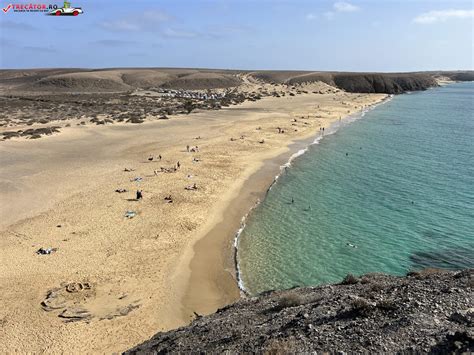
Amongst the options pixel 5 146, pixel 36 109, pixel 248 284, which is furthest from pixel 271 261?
pixel 36 109

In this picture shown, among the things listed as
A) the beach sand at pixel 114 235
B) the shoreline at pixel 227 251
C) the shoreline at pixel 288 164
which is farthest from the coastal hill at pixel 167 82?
the shoreline at pixel 227 251

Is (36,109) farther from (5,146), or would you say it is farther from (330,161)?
(330,161)

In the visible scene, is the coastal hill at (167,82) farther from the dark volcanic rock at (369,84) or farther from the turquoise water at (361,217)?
the turquoise water at (361,217)

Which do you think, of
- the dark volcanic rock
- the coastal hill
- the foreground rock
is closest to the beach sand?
the foreground rock

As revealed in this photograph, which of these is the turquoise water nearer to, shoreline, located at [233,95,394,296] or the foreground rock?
shoreline, located at [233,95,394,296]

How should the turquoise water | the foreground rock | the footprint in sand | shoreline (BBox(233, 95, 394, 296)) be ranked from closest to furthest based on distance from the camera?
1. the foreground rock
2. the footprint in sand
3. shoreline (BBox(233, 95, 394, 296))
4. the turquoise water

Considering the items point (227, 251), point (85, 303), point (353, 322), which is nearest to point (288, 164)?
point (227, 251)
